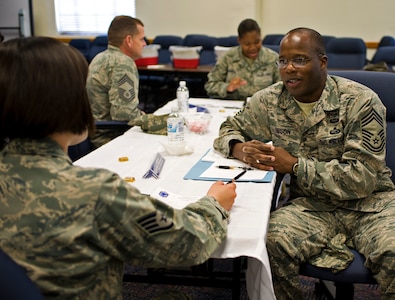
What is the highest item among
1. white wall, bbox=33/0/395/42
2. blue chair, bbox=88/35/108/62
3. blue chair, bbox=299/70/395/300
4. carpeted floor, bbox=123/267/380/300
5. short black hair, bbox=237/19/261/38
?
white wall, bbox=33/0/395/42

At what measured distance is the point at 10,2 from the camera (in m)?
8.85

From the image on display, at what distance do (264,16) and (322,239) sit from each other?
6564 millimetres

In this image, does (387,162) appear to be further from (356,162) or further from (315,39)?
(315,39)

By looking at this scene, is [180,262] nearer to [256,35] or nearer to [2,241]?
[2,241]

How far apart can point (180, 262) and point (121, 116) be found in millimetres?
1993

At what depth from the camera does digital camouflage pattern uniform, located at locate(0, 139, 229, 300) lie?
98 cm

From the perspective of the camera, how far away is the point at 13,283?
86 centimetres

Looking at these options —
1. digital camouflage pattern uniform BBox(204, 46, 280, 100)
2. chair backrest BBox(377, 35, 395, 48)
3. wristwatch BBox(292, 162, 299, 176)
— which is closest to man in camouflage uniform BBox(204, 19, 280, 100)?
digital camouflage pattern uniform BBox(204, 46, 280, 100)

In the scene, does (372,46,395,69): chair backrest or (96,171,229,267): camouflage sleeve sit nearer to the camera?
(96,171,229,267): camouflage sleeve

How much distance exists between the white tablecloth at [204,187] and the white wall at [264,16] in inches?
207

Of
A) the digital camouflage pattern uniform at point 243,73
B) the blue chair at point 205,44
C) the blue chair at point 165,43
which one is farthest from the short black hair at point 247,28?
the blue chair at point 165,43

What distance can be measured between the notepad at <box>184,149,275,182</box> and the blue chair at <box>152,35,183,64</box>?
5802mm

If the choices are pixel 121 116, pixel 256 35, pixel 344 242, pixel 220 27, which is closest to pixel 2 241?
pixel 344 242

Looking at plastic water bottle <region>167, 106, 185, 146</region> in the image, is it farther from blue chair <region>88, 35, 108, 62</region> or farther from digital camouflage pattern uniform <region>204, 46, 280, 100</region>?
blue chair <region>88, 35, 108, 62</region>
